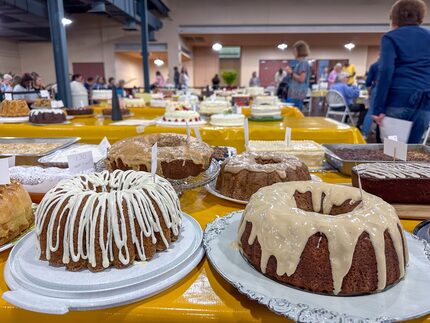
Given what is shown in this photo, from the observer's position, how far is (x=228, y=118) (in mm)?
2449

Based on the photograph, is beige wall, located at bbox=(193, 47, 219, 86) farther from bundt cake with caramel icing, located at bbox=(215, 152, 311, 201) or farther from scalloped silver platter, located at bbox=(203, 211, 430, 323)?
scalloped silver platter, located at bbox=(203, 211, 430, 323)

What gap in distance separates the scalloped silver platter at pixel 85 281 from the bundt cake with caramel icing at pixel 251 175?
1.24ft

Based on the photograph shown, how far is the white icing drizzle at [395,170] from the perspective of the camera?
1045 millimetres

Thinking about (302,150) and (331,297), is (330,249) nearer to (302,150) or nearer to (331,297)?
(331,297)

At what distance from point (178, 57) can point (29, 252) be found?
11.0 metres

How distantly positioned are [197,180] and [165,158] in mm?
140

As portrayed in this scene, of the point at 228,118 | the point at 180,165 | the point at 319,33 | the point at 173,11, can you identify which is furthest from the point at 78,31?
the point at 180,165

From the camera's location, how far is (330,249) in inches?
25.6

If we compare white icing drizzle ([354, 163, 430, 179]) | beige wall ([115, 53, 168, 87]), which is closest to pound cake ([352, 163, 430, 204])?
white icing drizzle ([354, 163, 430, 179])

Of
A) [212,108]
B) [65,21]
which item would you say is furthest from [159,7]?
[212,108]

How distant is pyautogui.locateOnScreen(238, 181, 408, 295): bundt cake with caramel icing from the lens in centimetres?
64

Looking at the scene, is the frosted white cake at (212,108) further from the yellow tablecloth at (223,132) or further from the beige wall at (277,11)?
the beige wall at (277,11)

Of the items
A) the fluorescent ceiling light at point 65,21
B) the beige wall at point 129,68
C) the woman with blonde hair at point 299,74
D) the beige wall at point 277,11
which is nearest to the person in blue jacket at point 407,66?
the woman with blonde hair at point 299,74

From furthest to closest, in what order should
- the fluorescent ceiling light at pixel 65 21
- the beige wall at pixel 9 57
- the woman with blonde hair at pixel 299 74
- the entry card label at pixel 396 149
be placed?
1. the beige wall at pixel 9 57
2. the woman with blonde hair at pixel 299 74
3. the fluorescent ceiling light at pixel 65 21
4. the entry card label at pixel 396 149
